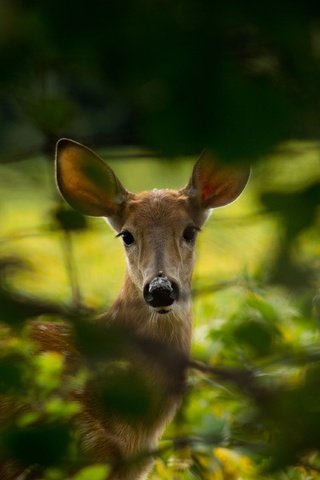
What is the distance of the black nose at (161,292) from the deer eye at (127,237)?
837mm

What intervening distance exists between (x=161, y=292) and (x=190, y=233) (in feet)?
3.21

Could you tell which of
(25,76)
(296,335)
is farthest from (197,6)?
(296,335)

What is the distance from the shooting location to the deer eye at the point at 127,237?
5.42 meters

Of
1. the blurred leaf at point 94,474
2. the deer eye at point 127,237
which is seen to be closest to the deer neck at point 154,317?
the deer eye at point 127,237

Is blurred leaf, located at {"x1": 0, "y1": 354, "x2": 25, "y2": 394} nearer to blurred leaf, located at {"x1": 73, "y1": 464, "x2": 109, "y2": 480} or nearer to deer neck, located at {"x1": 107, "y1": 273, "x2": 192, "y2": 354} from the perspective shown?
blurred leaf, located at {"x1": 73, "y1": 464, "x2": 109, "y2": 480}

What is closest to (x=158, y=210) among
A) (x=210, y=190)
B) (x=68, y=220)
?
(x=210, y=190)

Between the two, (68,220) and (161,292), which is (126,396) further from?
(161,292)

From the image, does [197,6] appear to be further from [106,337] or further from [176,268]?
[176,268]

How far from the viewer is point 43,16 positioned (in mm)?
1170

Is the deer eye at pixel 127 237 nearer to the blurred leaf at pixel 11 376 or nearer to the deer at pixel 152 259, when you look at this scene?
the deer at pixel 152 259

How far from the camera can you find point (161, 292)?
14.8ft

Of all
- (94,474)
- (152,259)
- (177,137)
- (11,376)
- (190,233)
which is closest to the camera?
(177,137)

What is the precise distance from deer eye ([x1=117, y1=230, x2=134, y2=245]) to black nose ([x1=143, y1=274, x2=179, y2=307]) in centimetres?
84

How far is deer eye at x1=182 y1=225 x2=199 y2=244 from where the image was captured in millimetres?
5414
